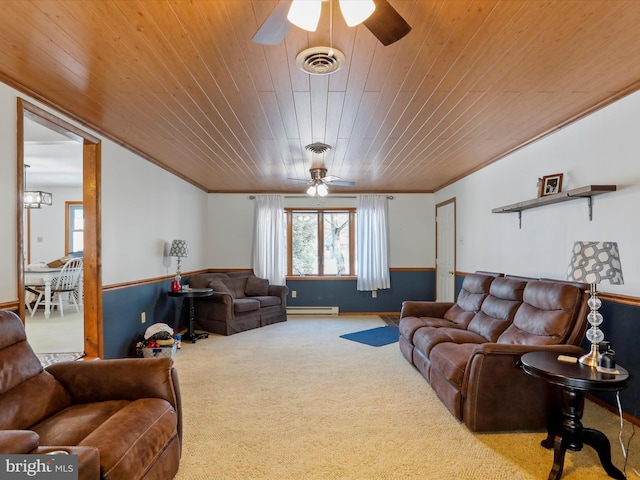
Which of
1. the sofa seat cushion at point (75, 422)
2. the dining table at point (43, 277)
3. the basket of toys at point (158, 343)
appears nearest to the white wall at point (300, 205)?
the dining table at point (43, 277)

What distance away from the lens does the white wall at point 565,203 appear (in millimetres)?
2531

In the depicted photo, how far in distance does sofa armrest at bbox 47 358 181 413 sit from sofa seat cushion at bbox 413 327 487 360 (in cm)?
217

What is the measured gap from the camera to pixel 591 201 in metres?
2.85

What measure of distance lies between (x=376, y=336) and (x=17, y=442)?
→ 14.2 ft

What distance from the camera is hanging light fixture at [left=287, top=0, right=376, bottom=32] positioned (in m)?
1.27

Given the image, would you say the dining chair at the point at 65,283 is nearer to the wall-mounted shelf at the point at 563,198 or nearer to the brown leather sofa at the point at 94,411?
the brown leather sofa at the point at 94,411

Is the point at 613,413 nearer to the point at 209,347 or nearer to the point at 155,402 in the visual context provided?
the point at 155,402

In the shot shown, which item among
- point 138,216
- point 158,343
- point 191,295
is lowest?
point 158,343

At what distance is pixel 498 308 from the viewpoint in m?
3.31

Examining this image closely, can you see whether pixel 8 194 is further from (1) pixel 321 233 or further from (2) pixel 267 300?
(1) pixel 321 233

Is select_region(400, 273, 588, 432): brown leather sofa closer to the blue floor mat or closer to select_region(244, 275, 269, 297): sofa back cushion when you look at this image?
the blue floor mat

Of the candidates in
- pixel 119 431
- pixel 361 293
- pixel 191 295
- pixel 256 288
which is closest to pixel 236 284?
pixel 256 288

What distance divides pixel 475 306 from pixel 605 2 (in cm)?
281

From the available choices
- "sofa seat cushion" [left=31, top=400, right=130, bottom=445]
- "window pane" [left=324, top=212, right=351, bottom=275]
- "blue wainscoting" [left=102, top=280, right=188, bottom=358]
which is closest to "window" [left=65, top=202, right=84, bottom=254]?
"blue wainscoting" [left=102, top=280, right=188, bottom=358]
